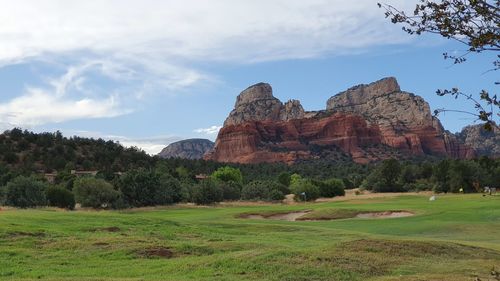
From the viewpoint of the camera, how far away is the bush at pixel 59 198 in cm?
6031

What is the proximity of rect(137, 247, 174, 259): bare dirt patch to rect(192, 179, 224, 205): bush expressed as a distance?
53477 mm

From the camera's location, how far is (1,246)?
1967 centimetres

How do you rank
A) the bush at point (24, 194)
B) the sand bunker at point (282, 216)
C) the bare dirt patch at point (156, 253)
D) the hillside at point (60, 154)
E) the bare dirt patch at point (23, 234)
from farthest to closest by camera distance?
the hillside at point (60, 154) → the bush at point (24, 194) → the sand bunker at point (282, 216) → the bare dirt patch at point (23, 234) → the bare dirt patch at point (156, 253)

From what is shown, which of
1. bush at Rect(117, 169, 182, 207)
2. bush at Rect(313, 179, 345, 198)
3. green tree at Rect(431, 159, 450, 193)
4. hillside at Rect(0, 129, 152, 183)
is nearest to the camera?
bush at Rect(117, 169, 182, 207)

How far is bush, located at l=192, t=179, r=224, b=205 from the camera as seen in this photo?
73188mm

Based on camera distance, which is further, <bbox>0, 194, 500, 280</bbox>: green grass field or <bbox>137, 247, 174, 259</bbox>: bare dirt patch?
<bbox>137, 247, 174, 259</bbox>: bare dirt patch

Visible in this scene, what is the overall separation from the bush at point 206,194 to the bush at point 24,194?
20.5 meters

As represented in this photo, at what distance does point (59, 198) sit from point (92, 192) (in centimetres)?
343

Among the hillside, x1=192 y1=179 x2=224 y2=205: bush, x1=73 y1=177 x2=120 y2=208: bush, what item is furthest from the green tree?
the hillside

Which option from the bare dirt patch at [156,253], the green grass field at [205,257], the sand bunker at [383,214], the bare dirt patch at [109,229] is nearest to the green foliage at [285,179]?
the sand bunker at [383,214]

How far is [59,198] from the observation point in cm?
6047

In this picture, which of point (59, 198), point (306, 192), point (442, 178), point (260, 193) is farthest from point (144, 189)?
point (442, 178)

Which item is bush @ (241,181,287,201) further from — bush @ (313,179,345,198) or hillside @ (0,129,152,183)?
hillside @ (0,129,152,183)

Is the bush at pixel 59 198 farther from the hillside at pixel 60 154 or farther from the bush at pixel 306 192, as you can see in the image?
the bush at pixel 306 192
